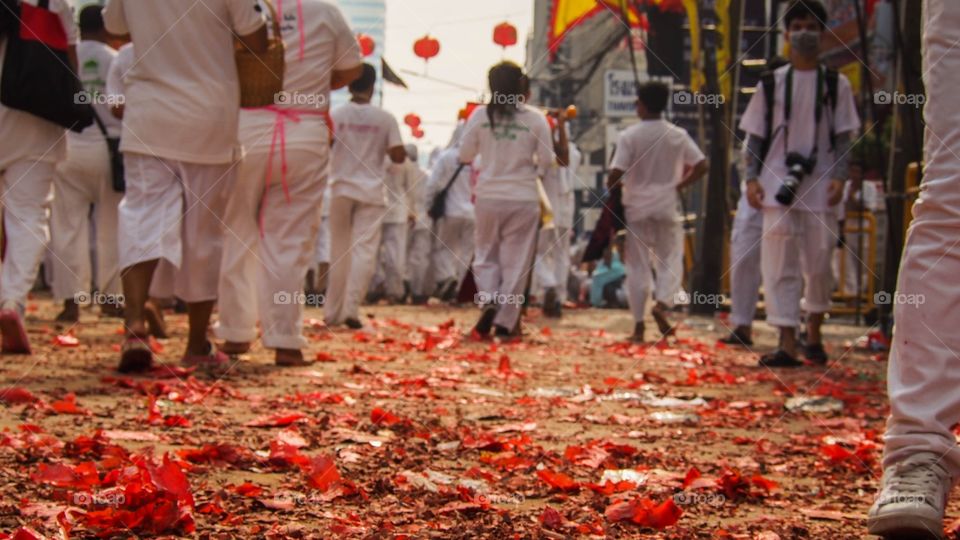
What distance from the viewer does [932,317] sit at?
2850 mm

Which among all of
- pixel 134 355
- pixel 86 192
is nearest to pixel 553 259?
pixel 86 192

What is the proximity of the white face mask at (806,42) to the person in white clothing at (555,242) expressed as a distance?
16.8 feet

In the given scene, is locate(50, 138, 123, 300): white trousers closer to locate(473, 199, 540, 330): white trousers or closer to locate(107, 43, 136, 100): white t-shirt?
locate(107, 43, 136, 100): white t-shirt

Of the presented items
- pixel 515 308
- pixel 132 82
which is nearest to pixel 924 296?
pixel 132 82

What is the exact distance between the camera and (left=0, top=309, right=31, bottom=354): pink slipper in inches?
249

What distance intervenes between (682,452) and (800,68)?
4.42 m

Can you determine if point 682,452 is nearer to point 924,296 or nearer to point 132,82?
point 924,296

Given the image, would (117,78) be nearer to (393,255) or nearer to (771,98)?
(771,98)

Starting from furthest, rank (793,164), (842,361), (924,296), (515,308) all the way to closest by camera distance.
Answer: (515,308) < (842,361) < (793,164) < (924,296)

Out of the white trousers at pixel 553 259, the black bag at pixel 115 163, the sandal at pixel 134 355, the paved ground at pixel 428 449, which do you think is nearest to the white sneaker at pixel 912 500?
the paved ground at pixel 428 449

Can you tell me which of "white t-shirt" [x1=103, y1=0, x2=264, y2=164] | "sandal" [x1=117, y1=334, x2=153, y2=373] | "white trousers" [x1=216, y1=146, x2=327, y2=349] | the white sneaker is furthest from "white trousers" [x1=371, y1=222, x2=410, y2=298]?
the white sneaker

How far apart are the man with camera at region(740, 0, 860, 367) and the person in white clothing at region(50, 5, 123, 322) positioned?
4.48 metres

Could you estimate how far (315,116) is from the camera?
691cm

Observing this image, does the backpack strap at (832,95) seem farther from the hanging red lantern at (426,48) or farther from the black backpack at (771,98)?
the hanging red lantern at (426,48)
